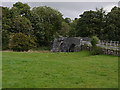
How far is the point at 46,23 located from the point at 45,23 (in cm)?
29

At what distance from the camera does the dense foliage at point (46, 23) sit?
34.1 m

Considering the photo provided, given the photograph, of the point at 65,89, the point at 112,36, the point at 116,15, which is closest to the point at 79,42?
the point at 112,36

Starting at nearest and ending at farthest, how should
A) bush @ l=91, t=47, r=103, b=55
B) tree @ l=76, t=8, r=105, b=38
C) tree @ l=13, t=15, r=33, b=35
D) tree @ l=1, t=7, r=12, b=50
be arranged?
bush @ l=91, t=47, r=103, b=55 < tree @ l=1, t=7, r=12, b=50 < tree @ l=13, t=15, r=33, b=35 < tree @ l=76, t=8, r=105, b=38

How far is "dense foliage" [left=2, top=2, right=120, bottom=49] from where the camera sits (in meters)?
34.1

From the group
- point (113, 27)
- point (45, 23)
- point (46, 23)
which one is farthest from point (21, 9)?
point (113, 27)

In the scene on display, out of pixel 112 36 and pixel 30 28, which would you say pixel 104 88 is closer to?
pixel 112 36

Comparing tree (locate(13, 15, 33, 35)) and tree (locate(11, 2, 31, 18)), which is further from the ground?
tree (locate(11, 2, 31, 18))

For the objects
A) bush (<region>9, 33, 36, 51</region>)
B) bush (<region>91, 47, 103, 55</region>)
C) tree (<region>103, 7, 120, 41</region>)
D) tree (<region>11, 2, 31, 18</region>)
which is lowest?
bush (<region>91, 47, 103, 55</region>)

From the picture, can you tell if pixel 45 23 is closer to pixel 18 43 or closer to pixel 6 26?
pixel 6 26

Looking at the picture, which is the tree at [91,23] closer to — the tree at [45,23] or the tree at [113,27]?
the tree at [113,27]

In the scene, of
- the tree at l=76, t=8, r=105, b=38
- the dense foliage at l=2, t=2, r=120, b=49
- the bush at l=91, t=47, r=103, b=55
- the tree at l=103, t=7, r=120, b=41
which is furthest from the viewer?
the tree at l=76, t=8, r=105, b=38

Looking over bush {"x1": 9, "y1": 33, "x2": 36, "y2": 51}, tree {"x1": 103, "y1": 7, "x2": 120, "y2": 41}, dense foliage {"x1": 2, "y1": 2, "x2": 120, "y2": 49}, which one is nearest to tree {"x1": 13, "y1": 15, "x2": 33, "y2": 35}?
dense foliage {"x1": 2, "y1": 2, "x2": 120, "y2": 49}

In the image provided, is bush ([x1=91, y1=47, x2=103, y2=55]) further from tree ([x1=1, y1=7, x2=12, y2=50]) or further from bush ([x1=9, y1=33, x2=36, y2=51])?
tree ([x1=1, y1=7, x2=12, y2=50])

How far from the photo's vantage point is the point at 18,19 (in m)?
34.7
